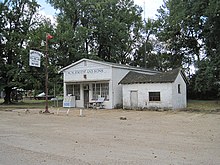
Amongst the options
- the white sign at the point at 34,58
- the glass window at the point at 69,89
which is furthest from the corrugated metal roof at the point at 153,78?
the white sign at the point at 34,58

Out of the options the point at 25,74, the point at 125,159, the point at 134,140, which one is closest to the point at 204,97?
the point at 25,74

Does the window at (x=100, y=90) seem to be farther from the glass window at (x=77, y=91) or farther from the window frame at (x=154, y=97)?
the window frame at (x=154, y=97)

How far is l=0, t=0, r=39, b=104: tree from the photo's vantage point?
33562mm

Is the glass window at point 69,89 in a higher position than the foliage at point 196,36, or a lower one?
lower

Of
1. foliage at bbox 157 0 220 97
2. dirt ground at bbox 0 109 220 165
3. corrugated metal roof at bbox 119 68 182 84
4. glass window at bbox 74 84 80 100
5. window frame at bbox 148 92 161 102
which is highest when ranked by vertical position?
foliage at bbox 157 0 220 97

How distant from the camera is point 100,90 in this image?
2631 cm

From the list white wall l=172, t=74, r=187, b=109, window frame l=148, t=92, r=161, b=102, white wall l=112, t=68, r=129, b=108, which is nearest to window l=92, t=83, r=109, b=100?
white wall l=112, t=68, r=129, b=108

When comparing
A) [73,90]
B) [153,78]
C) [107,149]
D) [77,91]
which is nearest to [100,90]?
[77,91]

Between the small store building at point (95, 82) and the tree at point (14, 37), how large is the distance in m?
8.53

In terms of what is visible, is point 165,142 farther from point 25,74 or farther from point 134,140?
point 25,74

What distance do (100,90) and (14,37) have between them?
15565 mm

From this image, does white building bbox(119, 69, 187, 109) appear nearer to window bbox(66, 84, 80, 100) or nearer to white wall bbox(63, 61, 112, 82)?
white wall bbox(63, 61, 112, 82)

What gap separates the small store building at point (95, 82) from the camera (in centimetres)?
2531

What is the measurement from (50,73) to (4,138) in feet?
83.3
